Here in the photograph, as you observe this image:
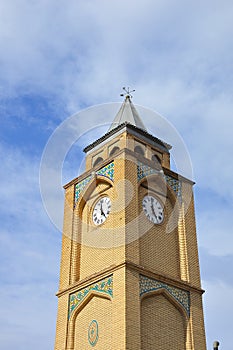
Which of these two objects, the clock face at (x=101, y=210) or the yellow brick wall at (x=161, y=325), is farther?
the clock face at (x=101, y=210)

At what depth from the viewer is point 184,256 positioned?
57.0ft

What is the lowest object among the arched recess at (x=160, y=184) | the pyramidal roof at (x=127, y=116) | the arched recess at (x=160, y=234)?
the arched recess at (x=160, y=234)

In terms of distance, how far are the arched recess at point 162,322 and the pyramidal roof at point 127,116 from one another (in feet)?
21.2

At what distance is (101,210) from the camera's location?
1766cm

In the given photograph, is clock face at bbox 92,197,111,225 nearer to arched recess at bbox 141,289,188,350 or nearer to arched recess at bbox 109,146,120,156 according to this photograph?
arched recess at bbox 109,146,120,156

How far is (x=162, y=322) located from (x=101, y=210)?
3987mm

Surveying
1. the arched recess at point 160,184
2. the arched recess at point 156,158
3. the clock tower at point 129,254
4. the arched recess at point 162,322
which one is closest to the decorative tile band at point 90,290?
the clock tower at point 129,254

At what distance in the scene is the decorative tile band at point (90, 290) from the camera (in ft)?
50.8

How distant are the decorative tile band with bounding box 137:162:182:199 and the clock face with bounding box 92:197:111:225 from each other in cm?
127

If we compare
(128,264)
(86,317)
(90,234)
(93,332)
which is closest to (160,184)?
(90,234)

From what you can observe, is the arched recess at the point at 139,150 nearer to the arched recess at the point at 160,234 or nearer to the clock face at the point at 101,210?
the arched recess at the point at 160,234

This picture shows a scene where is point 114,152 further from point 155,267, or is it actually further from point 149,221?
point 155,267

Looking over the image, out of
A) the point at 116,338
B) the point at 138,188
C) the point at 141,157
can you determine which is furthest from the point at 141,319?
the point at 141,157

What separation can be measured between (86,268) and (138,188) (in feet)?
9.45
